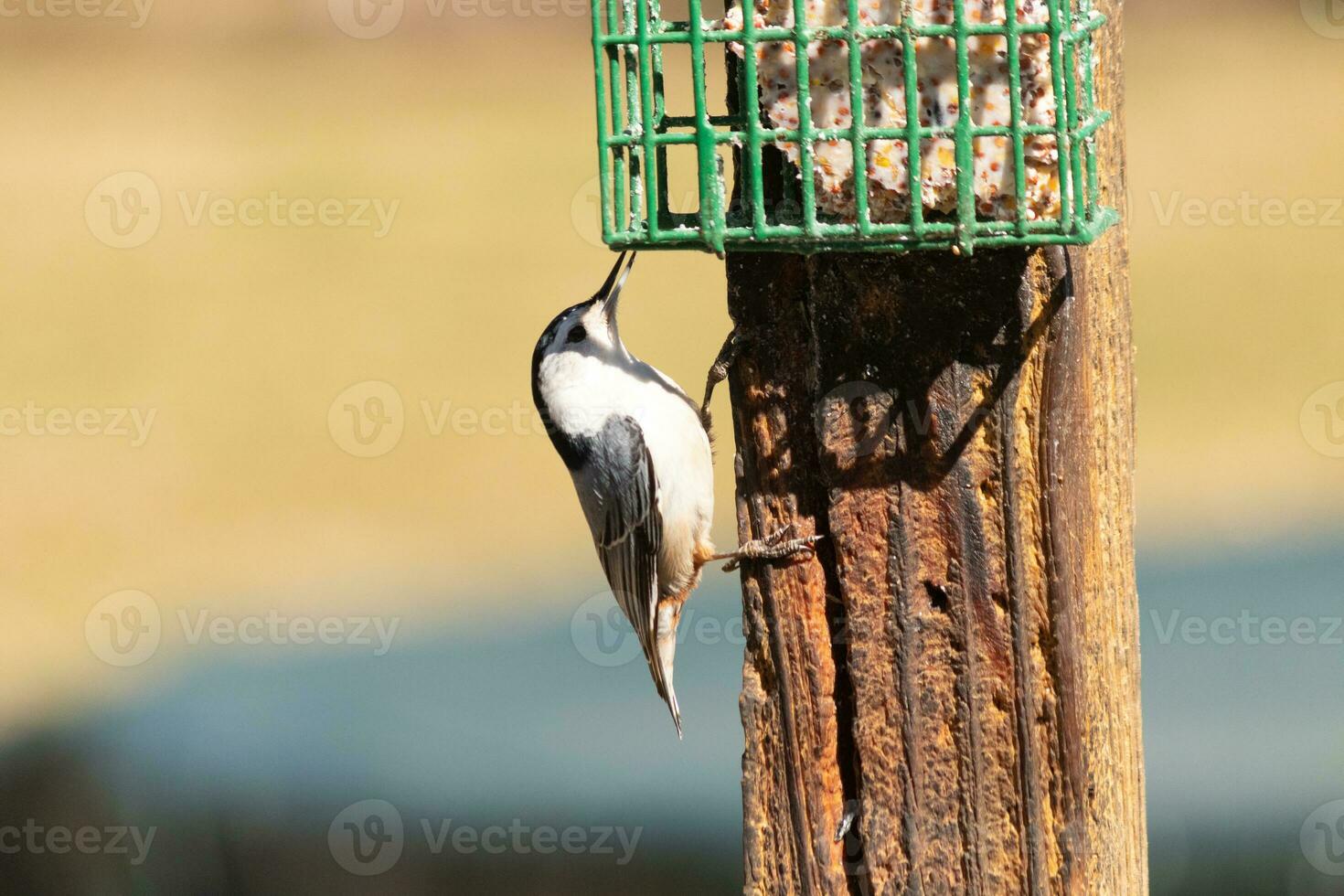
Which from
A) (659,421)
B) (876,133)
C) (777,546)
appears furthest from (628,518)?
(876,133)

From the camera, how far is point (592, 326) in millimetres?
4266

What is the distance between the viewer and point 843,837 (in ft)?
8.73

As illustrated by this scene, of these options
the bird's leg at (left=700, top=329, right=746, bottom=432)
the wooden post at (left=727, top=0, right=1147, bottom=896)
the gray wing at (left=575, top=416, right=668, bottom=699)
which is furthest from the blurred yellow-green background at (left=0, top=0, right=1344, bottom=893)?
the wooden post at (left=727, top=0, right=1147, bottom=896)

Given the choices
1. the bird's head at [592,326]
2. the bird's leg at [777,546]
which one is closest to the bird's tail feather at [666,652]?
the bird's head at [592,326]

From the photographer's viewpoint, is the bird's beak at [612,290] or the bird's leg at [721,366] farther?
the bird's beak at [612,290]

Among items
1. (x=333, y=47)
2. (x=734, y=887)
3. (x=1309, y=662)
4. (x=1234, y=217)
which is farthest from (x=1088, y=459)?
(x=333, y=47)

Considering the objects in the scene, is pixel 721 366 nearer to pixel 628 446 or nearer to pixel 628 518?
pixel 628 446

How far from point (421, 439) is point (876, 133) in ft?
18.9

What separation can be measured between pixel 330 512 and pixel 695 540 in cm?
393

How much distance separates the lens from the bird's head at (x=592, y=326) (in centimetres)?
424

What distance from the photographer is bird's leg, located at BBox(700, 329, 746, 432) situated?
2742mm

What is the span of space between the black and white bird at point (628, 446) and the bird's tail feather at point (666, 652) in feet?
0.27

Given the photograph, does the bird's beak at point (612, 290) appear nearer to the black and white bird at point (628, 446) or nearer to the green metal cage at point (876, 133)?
the black and white bird at point (628, 446)

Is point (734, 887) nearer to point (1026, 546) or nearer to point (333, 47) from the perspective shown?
point (1026, 546)
